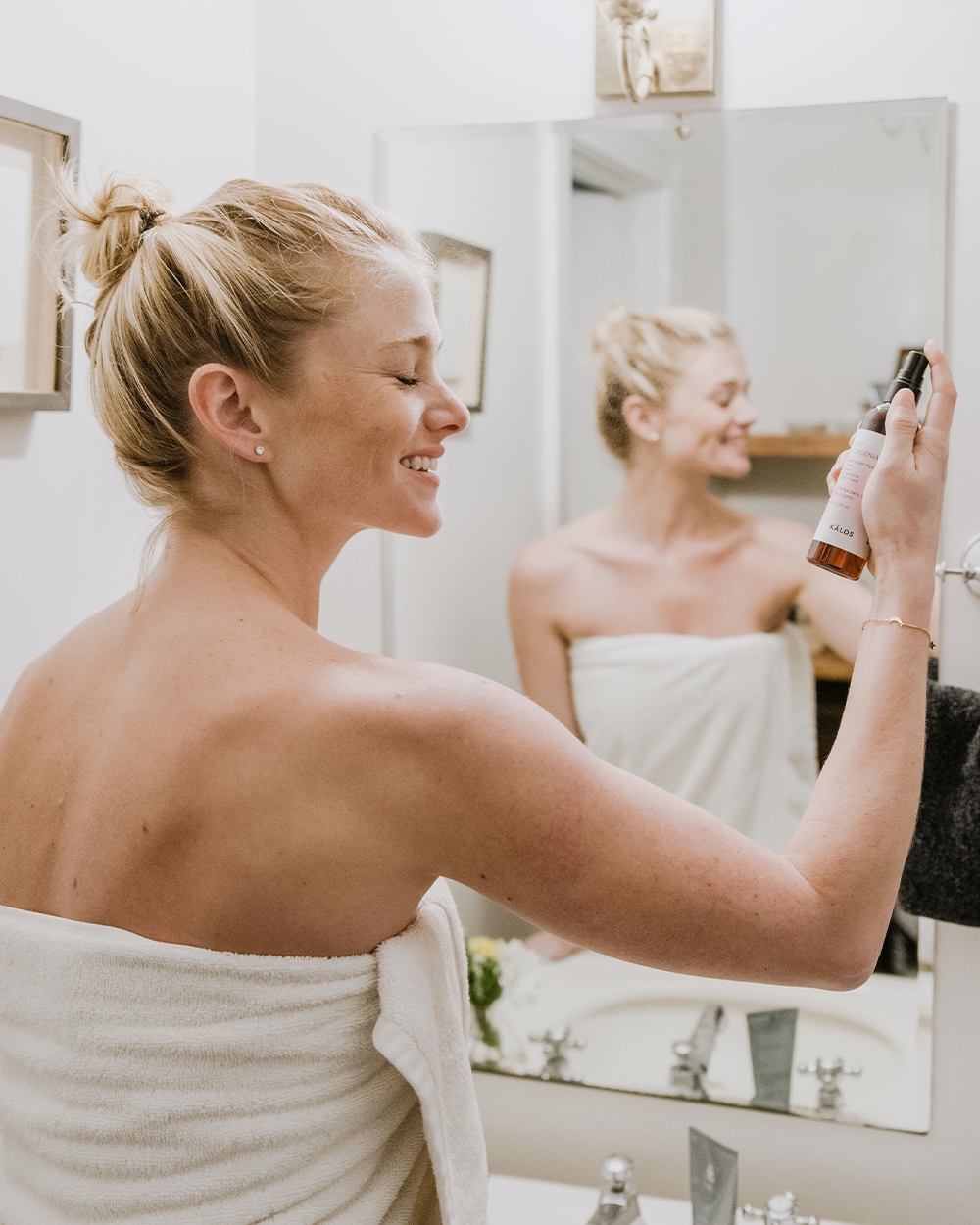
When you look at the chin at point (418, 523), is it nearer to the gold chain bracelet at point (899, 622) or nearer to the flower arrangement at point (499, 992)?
the gold chain bracelet at point (899, 622)

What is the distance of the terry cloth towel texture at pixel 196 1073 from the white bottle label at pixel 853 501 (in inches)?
17.3

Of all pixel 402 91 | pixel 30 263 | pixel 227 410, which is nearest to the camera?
pixel 227 410

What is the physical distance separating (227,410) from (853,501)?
0.48 metres

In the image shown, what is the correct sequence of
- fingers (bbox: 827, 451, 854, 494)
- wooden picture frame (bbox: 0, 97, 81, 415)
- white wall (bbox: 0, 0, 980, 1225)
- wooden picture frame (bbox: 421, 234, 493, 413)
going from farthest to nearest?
1. wooden picture frame (bbox: 421, 234, 493, 413)
2. white wall (bbox: 0, 0, 980, 1225)
3. wooden picture frame (bbox: 0, 97, 81, 415)
4. fingers (bbox: 827, 451, 854, 494)

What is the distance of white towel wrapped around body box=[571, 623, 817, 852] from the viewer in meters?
1.29

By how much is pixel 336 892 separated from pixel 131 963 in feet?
0.45

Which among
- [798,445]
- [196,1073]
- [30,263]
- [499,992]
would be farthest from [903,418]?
[499,992]

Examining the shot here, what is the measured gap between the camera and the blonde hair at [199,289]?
781 millimetres

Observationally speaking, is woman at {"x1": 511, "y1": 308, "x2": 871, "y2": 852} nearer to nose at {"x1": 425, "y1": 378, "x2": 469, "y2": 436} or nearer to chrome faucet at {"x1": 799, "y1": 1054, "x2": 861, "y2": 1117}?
chrome faucet at {"x1": 799, "y1": 1054, "x2": 861, "y2": 1117}

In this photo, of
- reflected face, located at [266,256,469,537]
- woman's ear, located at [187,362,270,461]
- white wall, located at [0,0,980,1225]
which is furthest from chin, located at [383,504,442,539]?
white wall, located at [0,0,980,1225]

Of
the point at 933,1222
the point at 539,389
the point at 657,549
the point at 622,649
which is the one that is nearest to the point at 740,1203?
the point at 933,1222

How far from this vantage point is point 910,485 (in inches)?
32.7

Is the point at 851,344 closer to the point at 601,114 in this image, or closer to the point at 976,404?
the point at 976,404

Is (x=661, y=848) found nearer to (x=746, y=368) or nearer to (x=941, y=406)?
(x=941, y=406)
